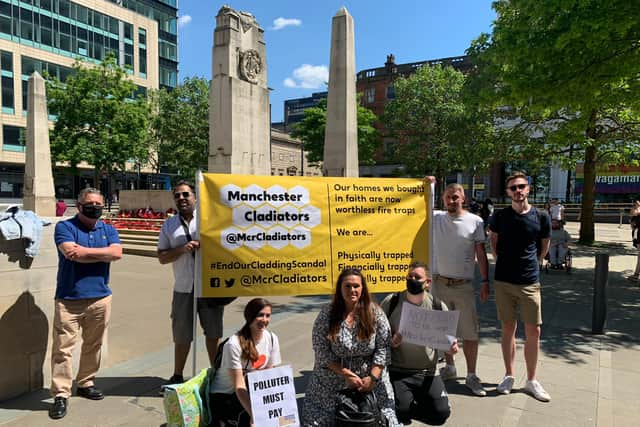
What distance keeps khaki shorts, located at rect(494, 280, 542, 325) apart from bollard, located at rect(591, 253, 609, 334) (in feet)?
8.83

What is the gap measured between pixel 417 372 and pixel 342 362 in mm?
832

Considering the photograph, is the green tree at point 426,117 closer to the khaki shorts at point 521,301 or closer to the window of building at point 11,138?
the khaki shorts at point 521,301

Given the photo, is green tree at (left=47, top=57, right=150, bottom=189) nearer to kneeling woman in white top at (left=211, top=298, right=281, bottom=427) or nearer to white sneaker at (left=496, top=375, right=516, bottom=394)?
kneeling woman in white top at (left=211, top=298, right=281, bottom=427)

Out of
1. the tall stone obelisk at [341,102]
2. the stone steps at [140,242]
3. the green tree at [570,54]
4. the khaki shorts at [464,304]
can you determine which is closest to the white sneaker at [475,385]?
the khaki shorts at [464,304]

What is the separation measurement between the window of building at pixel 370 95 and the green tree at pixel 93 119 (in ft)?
120

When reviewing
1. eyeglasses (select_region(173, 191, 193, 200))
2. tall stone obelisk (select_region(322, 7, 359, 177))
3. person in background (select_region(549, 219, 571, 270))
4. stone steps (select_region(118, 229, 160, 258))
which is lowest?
stone steps (select_region(118, 229, 160, 258))

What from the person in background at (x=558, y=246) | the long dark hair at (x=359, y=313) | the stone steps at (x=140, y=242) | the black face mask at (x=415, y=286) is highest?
the black face mask at (x=415, y=286)

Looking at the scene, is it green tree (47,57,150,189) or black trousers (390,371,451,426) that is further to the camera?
Result: green tree (47,57,150,189)

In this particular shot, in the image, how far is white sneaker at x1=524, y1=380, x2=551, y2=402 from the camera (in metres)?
4.14

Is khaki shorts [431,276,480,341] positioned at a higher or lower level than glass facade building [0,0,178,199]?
lower

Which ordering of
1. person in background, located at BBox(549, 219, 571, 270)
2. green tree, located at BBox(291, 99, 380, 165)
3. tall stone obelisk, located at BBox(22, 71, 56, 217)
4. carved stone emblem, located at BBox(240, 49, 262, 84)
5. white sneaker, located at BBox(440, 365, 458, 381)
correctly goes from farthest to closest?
green tree, located at BBox(291, 99, 380, 165) < tall stone obelisk, located at BBox(22, 71, 56, 217) < carved stone emblem, located at BBox(240, 49, 262, 84) < person in background, located at BBox(549, 219, 571, 270) < white sneaker, located at BBox(440, 365, 458, 381)

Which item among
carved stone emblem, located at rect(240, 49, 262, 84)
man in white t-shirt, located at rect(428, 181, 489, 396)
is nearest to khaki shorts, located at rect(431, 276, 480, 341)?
man in white t-shirt, located at rect(428, 181, 489, 396)

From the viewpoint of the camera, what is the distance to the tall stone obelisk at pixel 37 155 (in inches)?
602

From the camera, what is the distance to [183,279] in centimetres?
419
